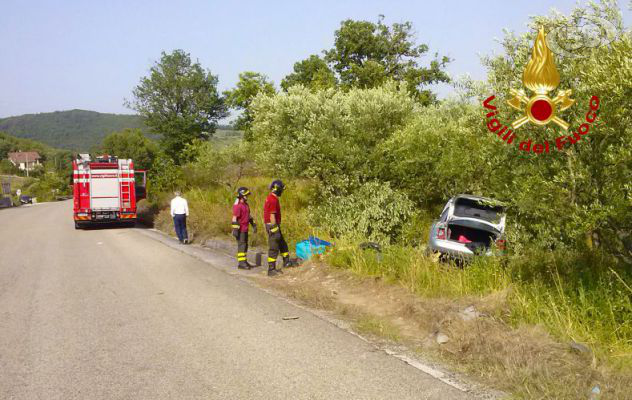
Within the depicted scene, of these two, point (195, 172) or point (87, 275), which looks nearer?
point (87, 275)

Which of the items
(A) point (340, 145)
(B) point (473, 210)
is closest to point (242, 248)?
(A) point (340, 145)

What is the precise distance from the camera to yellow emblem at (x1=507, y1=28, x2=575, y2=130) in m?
5.69

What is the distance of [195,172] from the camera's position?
2638 centimetres

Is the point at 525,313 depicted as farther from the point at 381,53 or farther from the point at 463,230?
the point at 381,53

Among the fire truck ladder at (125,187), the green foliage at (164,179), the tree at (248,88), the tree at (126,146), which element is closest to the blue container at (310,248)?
the fire truck ladder at (125,187)

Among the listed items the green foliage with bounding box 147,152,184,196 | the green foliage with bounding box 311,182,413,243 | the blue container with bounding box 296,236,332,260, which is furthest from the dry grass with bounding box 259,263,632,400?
the green foliage with bounding box 147,152,184,196

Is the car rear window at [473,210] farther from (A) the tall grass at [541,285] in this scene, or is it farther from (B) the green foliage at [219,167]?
(B) the green foliage at [219,167]

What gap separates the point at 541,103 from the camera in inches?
234

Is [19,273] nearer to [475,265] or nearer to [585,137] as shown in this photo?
[475,265]

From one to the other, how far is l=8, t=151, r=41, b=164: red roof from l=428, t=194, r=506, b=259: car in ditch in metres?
170

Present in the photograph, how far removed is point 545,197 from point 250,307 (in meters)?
4.24

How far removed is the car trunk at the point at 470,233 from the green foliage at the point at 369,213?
6.79ft

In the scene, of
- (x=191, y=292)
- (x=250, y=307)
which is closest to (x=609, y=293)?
(x=250, y=307)

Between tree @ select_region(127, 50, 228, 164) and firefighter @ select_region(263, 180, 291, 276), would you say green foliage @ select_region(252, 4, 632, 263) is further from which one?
tree @ select_region(127, 50, 228, 164)
